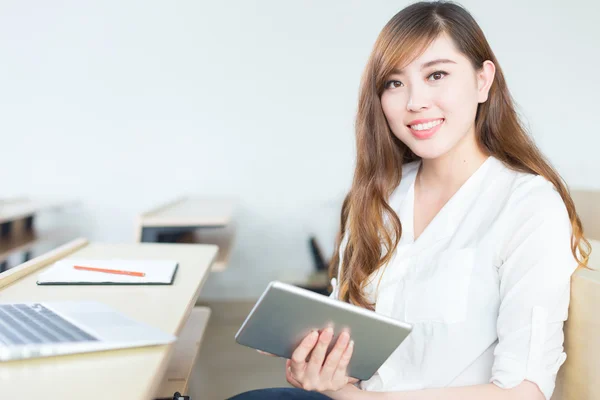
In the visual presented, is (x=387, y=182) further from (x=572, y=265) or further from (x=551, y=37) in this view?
(x=551, y=37)

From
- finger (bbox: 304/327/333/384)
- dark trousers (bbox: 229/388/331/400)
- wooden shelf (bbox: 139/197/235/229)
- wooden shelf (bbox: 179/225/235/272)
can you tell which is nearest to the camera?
finger (bbox: 304/327/333/384)

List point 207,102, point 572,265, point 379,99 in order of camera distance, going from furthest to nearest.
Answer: point 207,102 < point 379,99 < point 572,265

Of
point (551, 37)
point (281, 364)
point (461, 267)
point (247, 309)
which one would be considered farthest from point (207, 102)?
point (461, 267)

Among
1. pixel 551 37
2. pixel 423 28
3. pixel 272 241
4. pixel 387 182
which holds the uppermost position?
pixel 551 37

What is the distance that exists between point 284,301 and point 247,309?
2.86 metres

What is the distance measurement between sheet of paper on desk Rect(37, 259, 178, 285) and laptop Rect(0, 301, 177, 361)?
194 millimetres

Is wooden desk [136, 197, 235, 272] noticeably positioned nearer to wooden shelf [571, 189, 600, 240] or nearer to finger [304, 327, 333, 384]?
wooden shelf [571, 189, 600, 240]

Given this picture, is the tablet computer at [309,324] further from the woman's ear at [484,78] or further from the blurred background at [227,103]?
the blurred background at [227,103]

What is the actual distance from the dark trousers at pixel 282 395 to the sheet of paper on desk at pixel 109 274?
0.93 ft

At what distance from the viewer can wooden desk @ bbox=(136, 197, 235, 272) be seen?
2430 mm

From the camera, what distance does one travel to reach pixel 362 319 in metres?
0.87

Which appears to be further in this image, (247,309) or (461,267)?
(247,309)

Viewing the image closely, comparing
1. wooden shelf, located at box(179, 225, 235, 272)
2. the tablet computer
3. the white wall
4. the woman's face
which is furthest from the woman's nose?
the white wall

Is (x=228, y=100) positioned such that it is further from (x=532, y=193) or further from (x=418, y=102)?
(x=532, y=193)
